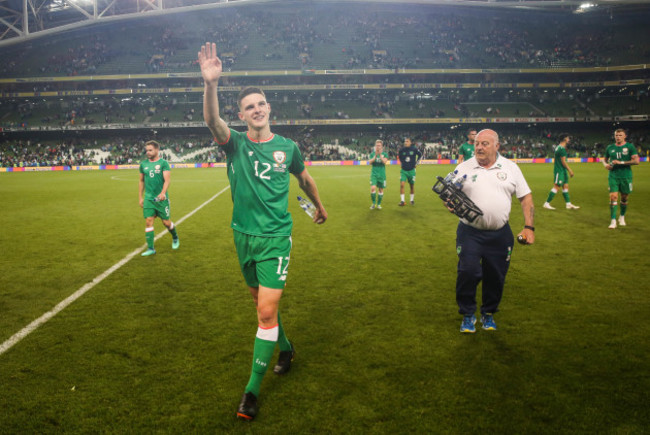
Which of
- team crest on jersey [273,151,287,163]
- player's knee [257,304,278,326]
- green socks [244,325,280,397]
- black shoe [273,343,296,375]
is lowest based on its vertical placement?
black shoe [273,343,296,375]

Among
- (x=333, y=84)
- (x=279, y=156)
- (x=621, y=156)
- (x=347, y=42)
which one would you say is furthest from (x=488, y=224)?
(x=347, y=42)

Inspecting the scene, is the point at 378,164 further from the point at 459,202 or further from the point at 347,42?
the point at 347,42

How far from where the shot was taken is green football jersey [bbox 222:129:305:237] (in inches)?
130

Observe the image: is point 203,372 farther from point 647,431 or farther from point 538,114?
point 538,114

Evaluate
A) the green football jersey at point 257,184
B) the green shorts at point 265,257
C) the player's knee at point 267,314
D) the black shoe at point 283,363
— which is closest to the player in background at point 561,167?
the black shoe at point 283,363

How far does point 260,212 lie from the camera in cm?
331

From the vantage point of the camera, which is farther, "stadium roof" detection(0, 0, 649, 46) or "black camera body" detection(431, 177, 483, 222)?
"stadium roof" detection(0, 0, 649, 46)

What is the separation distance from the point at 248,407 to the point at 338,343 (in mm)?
1431

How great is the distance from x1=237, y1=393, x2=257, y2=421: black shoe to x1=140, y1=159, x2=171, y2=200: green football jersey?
579 cm

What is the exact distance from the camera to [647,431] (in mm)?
2885

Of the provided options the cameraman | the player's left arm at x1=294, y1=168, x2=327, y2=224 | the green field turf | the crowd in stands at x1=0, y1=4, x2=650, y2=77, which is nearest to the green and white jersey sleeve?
the green field turf

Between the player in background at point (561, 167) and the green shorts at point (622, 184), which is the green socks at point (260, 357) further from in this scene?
the player in background at point (561, 167)

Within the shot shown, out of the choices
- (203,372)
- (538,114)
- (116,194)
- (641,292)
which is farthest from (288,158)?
(538,114)

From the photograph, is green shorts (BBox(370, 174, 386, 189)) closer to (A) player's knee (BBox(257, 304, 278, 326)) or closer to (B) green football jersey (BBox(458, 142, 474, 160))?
(B) green football jersey (BBox(458, 142, 474, 160))
